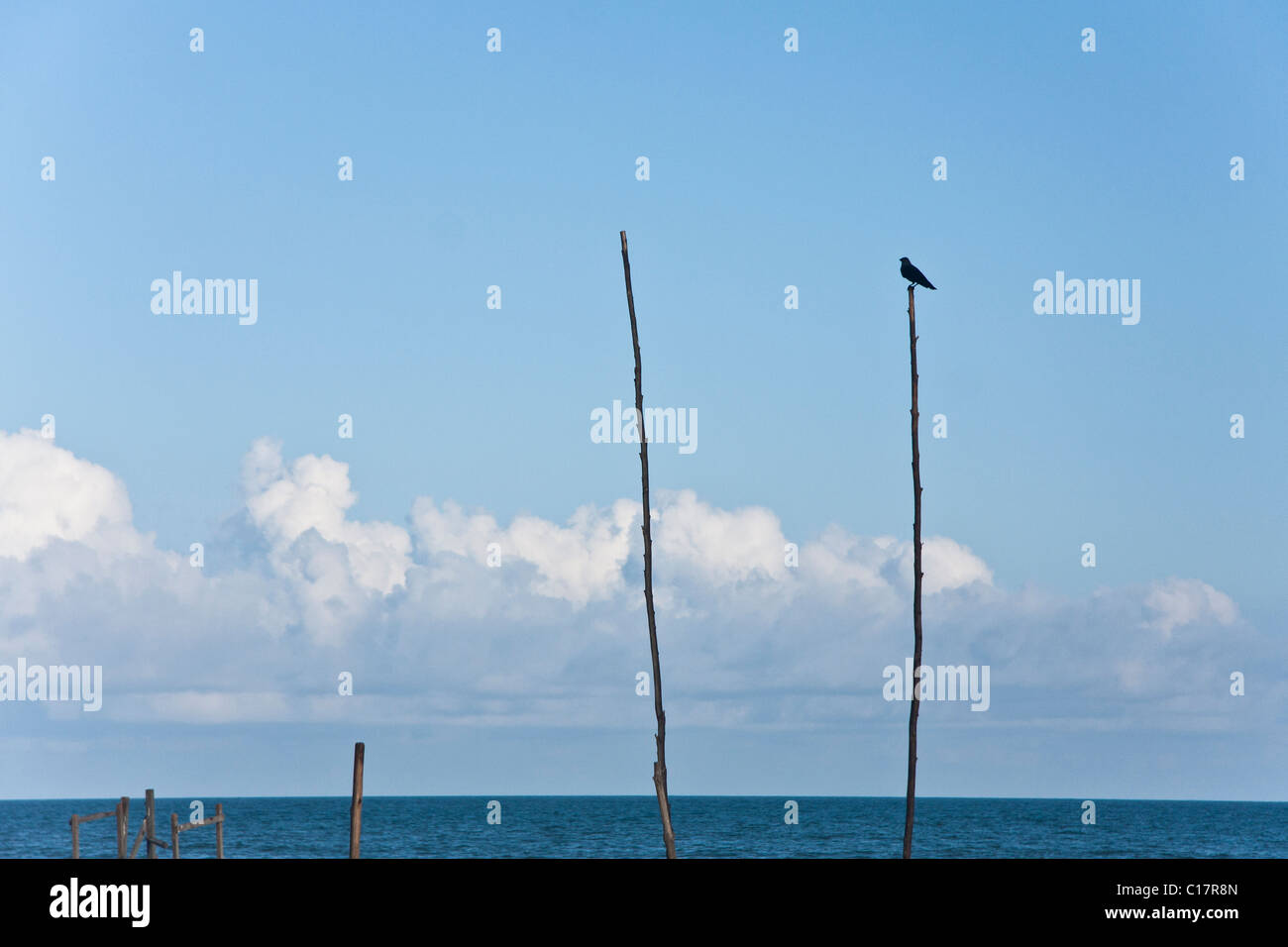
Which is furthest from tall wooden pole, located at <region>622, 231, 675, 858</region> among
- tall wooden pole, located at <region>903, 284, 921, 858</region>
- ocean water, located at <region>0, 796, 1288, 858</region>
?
ocean water, located at <region>0, 796, 1288, 858</region>

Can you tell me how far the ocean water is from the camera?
7788cm

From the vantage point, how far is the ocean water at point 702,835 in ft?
255

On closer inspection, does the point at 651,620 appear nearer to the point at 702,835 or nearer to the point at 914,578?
the point at 914,578

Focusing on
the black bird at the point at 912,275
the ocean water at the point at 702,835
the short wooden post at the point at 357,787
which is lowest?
the ocean water at the point at 702,835

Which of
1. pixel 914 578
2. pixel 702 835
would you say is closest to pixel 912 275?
pixel 914 578

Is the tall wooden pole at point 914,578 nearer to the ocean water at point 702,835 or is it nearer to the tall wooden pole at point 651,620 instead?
the tall wooden pole at point 651,620

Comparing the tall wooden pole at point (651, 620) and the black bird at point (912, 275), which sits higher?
the black bird at point (912, 275)

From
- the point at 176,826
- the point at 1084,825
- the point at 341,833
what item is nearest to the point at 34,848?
the point at 341,833

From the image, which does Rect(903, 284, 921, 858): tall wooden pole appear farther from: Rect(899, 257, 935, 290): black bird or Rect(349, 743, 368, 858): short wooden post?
Rect(349, 743, 368, 858): short wooden post

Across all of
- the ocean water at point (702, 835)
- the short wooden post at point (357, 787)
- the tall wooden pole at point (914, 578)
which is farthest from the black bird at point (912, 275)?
the ocean water at point (702, 835)
